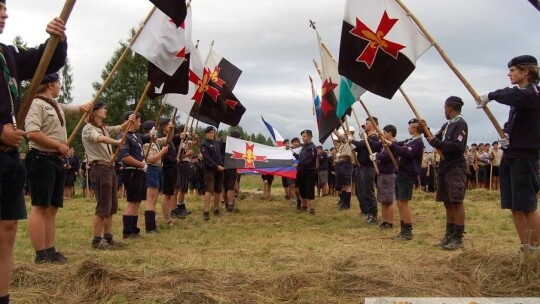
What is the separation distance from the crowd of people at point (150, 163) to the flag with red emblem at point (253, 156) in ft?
5.28

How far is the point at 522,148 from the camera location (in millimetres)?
5570

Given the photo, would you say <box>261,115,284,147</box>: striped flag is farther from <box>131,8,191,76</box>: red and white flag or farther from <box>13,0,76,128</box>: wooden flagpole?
<box>13,0,76,128</box>: wooden flagpole

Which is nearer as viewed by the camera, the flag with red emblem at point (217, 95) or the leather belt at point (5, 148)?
the leather belt at point (5, 148)

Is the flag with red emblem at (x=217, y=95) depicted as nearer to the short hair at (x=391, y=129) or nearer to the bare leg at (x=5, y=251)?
the short hair at (x=391, y=129)

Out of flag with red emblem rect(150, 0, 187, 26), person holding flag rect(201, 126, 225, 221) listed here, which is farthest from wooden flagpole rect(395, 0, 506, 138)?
person holding flag rect(201, 126, 225, 221)

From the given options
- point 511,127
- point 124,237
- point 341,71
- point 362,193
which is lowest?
point 124,237

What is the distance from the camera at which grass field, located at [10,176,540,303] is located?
4.37m

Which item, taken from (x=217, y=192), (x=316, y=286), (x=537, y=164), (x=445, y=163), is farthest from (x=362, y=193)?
(x=316, y=286)

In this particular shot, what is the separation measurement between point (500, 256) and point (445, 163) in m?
2.83

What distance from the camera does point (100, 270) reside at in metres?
4.67

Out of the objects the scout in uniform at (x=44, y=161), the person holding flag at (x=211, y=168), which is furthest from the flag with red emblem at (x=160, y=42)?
the person holding flag at (x=211, y=168)

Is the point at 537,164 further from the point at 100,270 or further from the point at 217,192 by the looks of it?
the point at 217,192

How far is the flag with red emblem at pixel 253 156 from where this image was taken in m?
14.0

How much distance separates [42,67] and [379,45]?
13.8 ft
